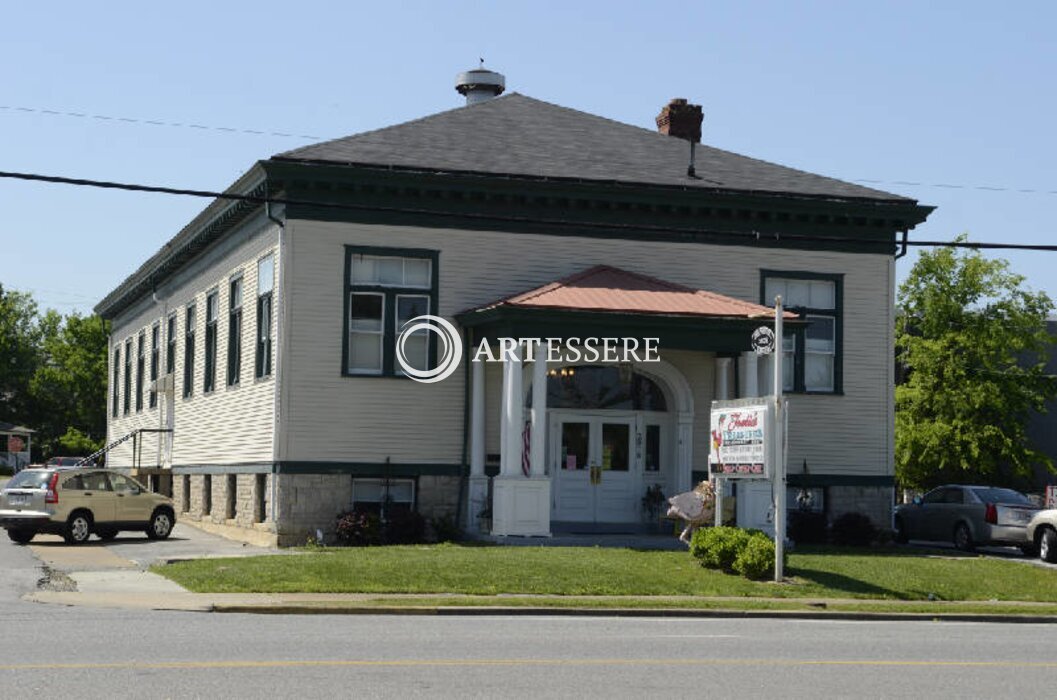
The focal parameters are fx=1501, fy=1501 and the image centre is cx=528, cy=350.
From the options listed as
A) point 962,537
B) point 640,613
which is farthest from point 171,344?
point 640,613

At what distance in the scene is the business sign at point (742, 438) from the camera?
23.9 m

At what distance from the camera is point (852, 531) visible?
106 ft

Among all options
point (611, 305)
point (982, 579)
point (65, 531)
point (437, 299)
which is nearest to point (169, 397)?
point (65, 531)

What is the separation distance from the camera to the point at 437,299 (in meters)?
30.9

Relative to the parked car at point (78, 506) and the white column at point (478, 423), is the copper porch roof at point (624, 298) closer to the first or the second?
the white column at point (478, 423)

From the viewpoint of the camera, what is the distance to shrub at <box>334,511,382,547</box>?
2931cm

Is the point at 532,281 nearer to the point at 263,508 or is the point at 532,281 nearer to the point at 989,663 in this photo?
the point at 263,508

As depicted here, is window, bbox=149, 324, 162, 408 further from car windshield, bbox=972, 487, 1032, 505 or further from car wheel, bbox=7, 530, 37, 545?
car windshield, bbox=972, 487, 1032, 505

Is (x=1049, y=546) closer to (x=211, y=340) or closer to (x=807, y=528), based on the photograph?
(x=807, y=528)

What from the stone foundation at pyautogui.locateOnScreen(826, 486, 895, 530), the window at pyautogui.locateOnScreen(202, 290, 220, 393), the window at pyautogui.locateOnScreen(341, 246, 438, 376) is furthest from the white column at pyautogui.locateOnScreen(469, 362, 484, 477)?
the window at pyautogui.locateOnScreen(202, 290, 220, 393)

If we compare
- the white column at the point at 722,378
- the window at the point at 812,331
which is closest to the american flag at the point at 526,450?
the white column at the point at 722,378

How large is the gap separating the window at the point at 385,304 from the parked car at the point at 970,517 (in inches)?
466

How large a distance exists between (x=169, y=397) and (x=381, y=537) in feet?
50.6

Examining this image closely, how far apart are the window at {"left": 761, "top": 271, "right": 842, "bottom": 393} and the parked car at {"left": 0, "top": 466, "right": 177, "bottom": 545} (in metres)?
14.1
